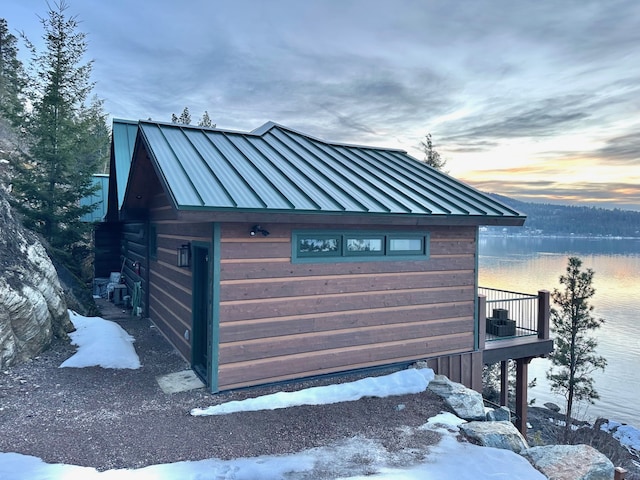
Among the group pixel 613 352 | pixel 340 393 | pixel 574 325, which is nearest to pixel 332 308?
pixel 340 393

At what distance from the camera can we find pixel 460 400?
558 centimetres

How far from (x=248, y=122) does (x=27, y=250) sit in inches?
821

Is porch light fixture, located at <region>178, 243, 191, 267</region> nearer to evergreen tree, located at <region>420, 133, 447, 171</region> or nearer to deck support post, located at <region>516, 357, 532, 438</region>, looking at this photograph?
deck support post, located at <region>516, 357, 532, 438</region>

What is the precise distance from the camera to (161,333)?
27.9 feet

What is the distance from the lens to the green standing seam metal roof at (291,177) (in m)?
5.32

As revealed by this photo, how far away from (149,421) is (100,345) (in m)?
3.16

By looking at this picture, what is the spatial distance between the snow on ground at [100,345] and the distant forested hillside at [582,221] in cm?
11438

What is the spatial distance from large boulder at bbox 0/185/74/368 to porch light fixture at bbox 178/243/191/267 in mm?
2505

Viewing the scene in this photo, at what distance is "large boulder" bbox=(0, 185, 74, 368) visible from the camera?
6051mm

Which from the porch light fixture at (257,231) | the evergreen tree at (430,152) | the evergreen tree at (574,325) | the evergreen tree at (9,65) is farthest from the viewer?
the evergreen tree at (430,152)

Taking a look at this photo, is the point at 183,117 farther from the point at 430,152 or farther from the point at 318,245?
the point at 318,245

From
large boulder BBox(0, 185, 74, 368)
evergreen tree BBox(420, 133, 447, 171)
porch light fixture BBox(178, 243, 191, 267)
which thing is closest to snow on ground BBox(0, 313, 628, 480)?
porch light fixture BBox(178, 243, 191, 267)

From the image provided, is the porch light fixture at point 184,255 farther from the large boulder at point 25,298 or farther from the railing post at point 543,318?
the railing post at point 543,318

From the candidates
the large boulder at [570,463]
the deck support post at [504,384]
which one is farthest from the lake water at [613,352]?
the large boulder at [570,463]
